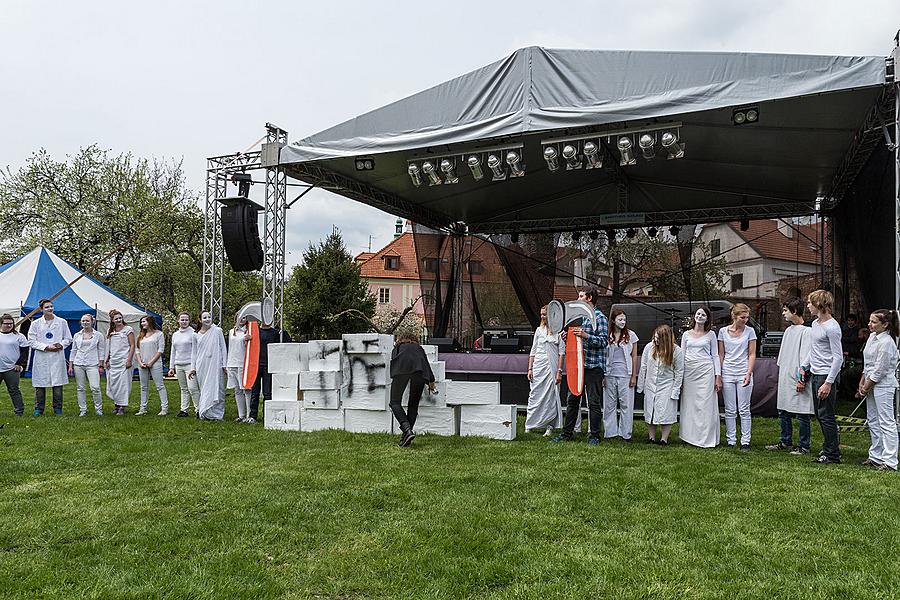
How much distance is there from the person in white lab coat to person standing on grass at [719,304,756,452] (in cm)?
857

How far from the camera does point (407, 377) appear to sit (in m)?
6.97

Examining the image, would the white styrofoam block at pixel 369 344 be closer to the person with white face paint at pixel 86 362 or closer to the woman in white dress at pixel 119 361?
the woman in white dress at pixel 119 361

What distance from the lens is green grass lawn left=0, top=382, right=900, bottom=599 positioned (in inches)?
129

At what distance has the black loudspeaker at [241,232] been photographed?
10758 mm

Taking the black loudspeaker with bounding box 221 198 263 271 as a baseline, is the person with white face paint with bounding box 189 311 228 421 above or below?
below

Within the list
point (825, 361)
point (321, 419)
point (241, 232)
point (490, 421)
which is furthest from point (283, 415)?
point (825, 361)

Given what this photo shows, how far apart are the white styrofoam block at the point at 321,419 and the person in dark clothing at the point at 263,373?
1.22m

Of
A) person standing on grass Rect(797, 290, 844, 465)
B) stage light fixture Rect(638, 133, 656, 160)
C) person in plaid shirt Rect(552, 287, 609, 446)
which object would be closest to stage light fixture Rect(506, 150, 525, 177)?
stage light fixture Rect(638, 133, 656, 160)

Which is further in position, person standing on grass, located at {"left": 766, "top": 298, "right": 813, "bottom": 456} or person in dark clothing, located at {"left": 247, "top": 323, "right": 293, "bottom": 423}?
person in dark clothing, located at {"left": 247, "top": 323, "right": 293, "bottom": 423}

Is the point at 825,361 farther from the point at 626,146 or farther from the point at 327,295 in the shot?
the point at 327,295

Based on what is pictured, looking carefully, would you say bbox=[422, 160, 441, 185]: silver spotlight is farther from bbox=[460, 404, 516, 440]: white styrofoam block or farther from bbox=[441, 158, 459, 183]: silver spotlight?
bbox=[460, 404, 516, 440]: white styrofoam block

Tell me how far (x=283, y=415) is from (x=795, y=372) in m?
5.51

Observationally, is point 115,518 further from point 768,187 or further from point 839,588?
point 768,187

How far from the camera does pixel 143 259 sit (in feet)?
90.4
